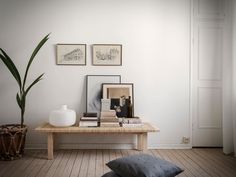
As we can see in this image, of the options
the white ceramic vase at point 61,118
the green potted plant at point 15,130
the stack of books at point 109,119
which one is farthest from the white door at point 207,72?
the green potted plant at point 15,130

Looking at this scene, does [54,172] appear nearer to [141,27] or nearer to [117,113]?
[117,113]

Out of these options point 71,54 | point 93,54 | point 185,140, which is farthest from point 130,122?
point 71,54

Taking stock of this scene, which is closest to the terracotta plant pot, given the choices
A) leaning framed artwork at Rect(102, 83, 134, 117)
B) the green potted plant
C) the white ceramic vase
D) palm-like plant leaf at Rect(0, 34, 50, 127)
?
the green potted plant

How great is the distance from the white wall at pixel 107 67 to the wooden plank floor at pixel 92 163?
0.31 metres

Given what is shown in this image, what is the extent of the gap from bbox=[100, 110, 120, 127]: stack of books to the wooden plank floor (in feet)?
1.54

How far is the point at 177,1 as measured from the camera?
462 cm

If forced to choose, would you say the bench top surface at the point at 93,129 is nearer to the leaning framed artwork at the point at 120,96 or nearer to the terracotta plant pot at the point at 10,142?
the terracotta plant pot at the point at 10,142

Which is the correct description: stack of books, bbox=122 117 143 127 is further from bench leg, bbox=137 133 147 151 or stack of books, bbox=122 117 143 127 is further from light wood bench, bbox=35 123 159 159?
bench leg, bbox=137 133 147 151

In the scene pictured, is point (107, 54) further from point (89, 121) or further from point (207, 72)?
point (207, 72)

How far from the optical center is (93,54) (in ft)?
14.9

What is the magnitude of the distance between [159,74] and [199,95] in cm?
75

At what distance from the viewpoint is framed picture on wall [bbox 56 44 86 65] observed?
14.8 ft

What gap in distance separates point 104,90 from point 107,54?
1.87ft

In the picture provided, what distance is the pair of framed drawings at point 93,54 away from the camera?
4520mm
